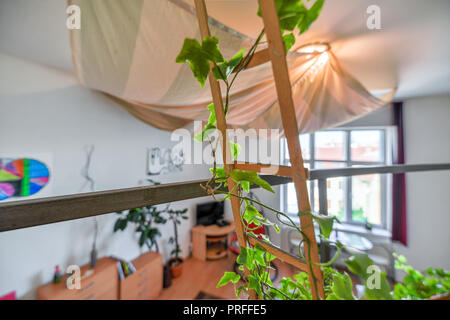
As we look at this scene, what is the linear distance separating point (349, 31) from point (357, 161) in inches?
112

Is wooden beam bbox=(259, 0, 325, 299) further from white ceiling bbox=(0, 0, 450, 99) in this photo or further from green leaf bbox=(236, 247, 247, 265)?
white ceiling bbox=(0, 0, 450, 99)

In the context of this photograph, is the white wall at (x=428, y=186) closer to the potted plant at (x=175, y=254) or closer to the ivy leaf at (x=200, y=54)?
the potted plant at (x=175, y=254)

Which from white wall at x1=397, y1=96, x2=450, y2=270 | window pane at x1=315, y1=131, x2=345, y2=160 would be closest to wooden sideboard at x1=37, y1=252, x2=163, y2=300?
window pane at x1=315, y1=131, x2=345, y2=160

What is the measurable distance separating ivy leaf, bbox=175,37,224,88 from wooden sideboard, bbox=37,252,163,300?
2235 millimetres

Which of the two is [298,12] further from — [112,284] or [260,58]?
[112,284]

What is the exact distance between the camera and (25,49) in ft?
4.48

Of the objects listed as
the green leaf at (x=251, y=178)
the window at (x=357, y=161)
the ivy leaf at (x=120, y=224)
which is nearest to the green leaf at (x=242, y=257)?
the green leaf at (x=251, y=178)

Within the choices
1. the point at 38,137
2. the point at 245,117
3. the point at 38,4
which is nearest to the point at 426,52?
the point at 245,117

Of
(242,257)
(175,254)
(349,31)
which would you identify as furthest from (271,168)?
(175,254)

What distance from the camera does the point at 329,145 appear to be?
3.46 meters

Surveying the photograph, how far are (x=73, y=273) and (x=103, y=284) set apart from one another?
0.29m

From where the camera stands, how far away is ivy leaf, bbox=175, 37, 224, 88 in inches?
10.8
